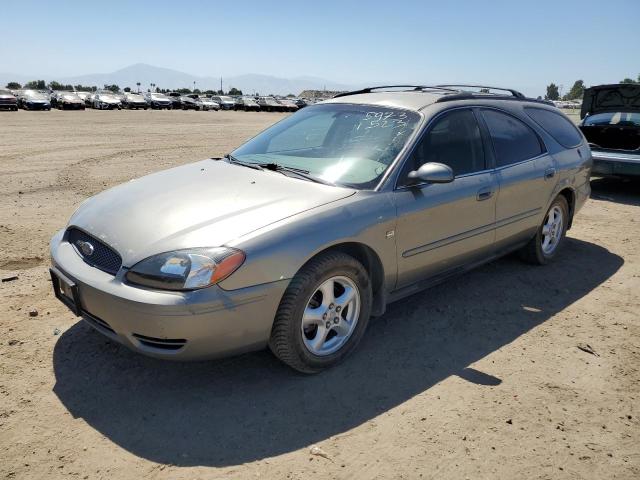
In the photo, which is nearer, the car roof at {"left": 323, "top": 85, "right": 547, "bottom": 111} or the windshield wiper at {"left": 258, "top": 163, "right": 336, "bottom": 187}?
the windshield wiper at {"left": 258, "top": 163, "right": 336, "bottom": 187}

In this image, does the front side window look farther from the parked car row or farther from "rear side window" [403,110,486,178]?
the parked car row

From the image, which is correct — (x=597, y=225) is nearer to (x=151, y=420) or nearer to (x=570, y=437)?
(x=570, y=437)

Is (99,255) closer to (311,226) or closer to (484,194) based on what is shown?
(311,226)

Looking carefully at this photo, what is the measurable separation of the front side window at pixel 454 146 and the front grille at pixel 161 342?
1822 millimetres

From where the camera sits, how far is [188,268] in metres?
2.70

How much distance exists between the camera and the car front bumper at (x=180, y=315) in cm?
265

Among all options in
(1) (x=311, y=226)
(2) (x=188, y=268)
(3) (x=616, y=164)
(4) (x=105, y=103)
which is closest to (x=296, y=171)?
(1) (x=311, y=226)

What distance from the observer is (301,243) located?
2.93 m

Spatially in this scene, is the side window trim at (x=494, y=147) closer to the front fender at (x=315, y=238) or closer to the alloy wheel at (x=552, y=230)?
the alloy wheel at (x=552, y=230)

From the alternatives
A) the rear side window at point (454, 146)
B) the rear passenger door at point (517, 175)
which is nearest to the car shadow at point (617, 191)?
the rear passenger door at point (517, 175)

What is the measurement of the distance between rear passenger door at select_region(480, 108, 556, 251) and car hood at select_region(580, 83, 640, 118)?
230 inches

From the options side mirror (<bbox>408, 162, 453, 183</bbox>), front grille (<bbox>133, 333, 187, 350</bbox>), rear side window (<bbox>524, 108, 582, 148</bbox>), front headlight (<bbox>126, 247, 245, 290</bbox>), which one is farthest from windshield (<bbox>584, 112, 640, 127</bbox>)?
front grille (<bbox>133, 333, 187, 350</bbox>)

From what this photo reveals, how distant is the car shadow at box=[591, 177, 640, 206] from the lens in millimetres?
8578

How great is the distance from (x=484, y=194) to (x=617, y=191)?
259 inches
